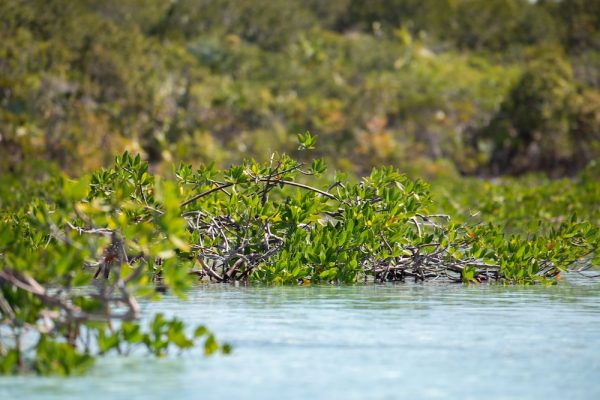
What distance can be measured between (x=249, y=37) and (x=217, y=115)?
13.9 meters

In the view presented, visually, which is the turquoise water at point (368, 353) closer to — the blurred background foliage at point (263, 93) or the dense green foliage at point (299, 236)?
the dense green foliage at point (299, 236)

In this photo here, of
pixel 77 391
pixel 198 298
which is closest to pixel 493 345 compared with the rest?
pixel 77 391

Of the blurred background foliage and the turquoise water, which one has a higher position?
the blurred background foliage

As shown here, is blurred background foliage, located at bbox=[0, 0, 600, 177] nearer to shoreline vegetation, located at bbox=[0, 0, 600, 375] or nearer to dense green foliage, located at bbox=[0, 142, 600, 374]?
shoreline vegetation, located at bbox=[0, 0, 600, 375]

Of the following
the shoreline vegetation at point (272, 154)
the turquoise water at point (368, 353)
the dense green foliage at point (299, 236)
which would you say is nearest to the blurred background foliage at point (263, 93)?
the shoreline vegetation at point (272, 154)

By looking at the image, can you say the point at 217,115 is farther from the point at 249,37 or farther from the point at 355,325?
the point at 355,325

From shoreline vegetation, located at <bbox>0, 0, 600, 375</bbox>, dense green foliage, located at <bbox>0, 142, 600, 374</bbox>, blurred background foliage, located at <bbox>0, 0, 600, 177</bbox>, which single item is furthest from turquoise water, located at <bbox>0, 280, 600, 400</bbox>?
blurred background foliage, located at <bbox>0, 0, 600, 177</bbox>

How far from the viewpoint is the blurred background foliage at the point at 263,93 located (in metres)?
34.8

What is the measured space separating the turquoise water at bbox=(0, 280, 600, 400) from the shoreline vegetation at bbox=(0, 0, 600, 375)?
0.28 m

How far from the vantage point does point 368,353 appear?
7379 millimetres

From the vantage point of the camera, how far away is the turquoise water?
6.28m

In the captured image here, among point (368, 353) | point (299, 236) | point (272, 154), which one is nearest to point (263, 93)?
point (272, 154)

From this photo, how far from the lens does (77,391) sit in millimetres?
6215

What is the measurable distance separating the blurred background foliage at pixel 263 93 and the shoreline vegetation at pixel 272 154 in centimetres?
8
